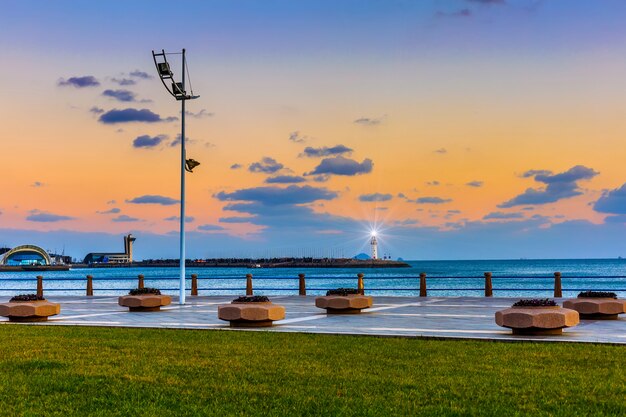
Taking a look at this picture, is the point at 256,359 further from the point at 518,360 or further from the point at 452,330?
the point at 452,330

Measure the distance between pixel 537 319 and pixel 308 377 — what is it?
20.2 feet

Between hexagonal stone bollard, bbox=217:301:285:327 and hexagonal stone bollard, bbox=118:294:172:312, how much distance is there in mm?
6854

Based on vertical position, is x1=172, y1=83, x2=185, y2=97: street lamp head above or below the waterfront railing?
above

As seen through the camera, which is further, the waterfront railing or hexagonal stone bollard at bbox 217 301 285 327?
the waterfront railing

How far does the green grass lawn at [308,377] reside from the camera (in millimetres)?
8438

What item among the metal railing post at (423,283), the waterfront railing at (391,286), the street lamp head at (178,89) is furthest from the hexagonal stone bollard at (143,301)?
the metal railing post at (423,283)

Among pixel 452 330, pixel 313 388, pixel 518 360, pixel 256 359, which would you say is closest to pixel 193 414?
pixel 313 388

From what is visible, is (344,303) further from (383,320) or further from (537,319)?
(537,319)

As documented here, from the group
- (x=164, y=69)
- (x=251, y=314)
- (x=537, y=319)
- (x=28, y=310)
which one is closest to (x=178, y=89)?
(x=164, y=69)

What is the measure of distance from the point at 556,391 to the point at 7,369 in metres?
7.81

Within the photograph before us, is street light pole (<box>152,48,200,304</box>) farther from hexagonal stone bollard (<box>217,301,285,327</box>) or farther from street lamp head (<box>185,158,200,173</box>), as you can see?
hexagonal stone bollard (<box>217,301,285,327</box>)

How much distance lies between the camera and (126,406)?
853cm

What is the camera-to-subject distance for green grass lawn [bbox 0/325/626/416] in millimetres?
8438

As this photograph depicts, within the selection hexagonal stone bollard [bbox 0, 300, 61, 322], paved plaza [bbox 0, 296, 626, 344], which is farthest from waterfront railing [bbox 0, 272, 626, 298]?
hexagonal stone bollard [bbox 0, 300, 61, 322]
